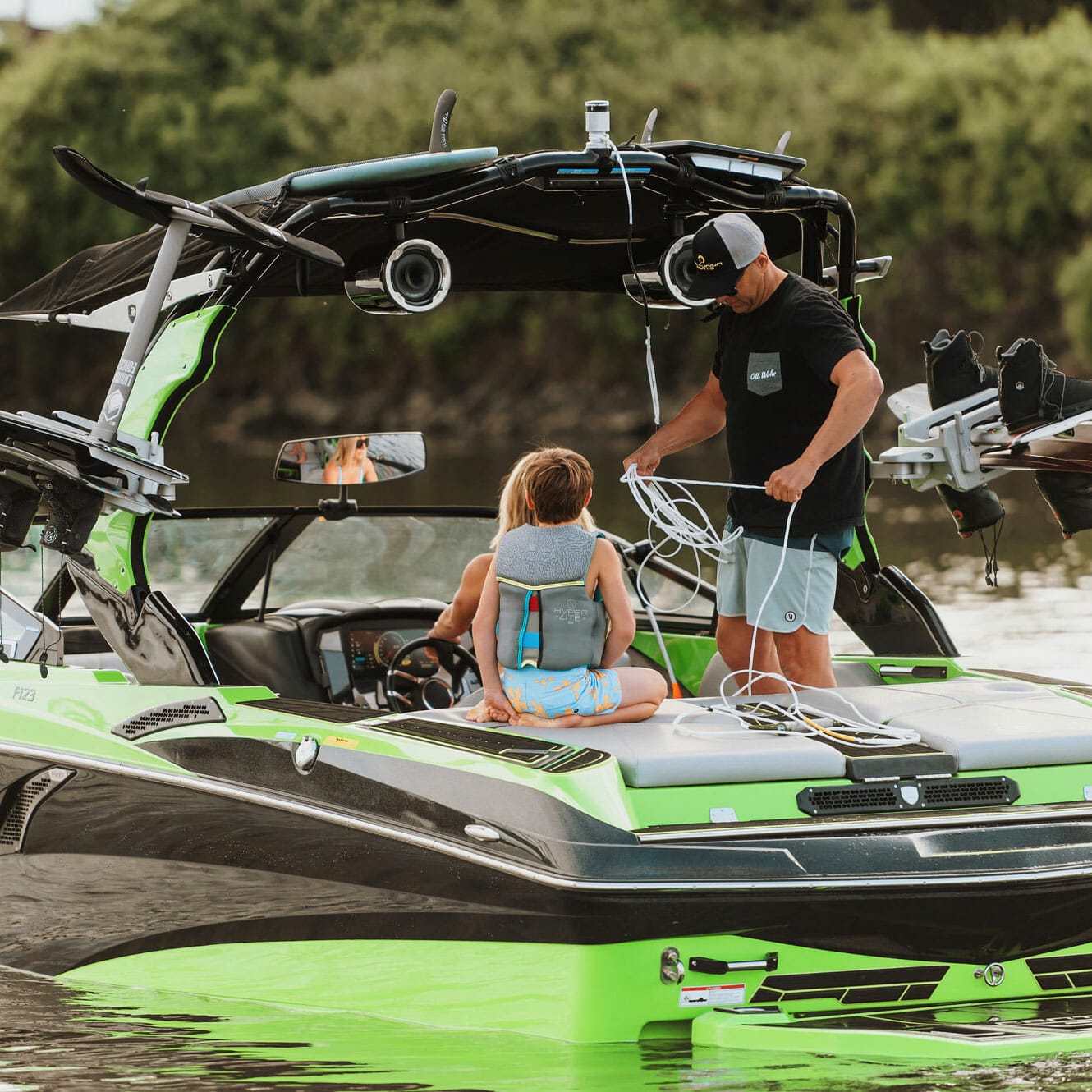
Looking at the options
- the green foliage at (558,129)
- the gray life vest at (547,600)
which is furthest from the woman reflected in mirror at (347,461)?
the green foliage at (558,129)

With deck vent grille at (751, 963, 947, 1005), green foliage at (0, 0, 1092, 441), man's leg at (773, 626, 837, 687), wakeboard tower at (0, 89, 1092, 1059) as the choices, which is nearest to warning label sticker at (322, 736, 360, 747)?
wakeboard tower at (0, 89, 1092, 1059)

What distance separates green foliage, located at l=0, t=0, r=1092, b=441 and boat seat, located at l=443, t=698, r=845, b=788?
83.5 feet

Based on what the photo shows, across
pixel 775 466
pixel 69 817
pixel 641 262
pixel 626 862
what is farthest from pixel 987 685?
pixel 69 817

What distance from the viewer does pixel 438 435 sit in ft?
113

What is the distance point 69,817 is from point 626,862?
1646mm

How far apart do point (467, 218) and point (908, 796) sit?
7.51 feet

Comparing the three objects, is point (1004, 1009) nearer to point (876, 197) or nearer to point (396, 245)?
point (396, 245)

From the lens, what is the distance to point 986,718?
13.9 feet

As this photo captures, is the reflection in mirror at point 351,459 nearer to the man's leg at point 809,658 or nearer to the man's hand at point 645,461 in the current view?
the man's hand at point 645,461

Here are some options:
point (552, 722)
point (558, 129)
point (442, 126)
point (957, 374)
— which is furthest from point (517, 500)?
point (558, 129)

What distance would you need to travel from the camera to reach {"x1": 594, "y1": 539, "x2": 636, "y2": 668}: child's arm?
4215 millimetres

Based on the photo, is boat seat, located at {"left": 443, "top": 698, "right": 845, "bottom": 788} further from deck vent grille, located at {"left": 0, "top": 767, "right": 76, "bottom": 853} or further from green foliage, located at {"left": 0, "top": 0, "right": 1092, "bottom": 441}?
green foliage, located at {"left": 0, "top": 0, "right": 1092, "bottom": 441}

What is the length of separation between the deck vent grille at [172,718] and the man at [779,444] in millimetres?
1442

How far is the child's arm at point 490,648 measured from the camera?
4.25 metres
